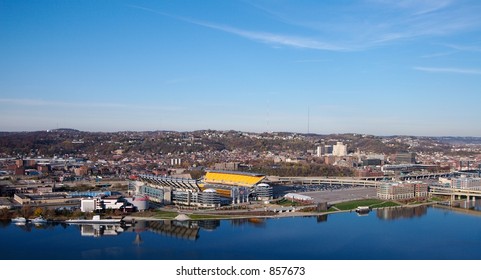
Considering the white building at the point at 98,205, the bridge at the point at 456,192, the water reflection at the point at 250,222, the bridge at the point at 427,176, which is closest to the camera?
the water reflection at the point at 250,222

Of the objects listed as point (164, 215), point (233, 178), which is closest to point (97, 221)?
point (164, 215)

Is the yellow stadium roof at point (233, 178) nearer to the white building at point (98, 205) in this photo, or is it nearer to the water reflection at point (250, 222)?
the water reflection at point (250, 222)

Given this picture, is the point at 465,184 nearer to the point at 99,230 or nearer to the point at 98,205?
the point at 98,205

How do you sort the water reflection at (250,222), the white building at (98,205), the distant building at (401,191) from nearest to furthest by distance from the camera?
the water reflection at (250,222), the white building at (98,205), the distant building at (401,191)

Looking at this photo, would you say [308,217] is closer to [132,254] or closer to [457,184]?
[132,254]

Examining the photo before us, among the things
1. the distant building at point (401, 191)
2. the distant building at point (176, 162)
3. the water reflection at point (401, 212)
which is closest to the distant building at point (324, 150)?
the distant building at point (176, 162)

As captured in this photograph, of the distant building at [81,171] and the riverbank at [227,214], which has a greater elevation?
the distant building at [81,171]

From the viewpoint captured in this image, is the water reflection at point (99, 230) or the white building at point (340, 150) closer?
the water reflection at point (99, 230)

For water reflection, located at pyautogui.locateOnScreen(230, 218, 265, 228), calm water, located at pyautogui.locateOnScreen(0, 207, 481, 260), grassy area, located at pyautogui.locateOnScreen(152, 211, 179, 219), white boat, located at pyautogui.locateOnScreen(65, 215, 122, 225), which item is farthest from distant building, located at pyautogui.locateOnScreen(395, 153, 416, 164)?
white boat, located at pyautogui.locateOnScreen(65, 215, 122, 225)
